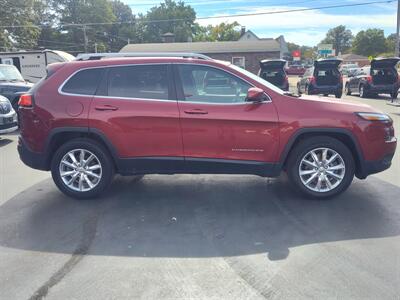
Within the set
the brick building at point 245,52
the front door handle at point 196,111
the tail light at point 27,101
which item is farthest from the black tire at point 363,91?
the brick building at point 245,52

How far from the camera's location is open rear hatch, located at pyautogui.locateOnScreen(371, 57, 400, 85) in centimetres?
1683

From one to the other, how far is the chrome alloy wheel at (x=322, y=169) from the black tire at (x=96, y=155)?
8.15ft

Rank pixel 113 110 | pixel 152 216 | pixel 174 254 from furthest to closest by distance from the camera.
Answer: pixel 113 110 → pixel 152 216 → pixel 174 254

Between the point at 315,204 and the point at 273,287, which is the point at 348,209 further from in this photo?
the point at 273,287

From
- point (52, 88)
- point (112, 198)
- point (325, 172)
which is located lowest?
point (112, 198)

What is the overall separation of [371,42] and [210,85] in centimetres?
10838

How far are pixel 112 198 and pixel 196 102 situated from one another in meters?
1.73

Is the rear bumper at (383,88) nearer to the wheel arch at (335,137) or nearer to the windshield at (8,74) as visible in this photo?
the wheel arch at (335,137)

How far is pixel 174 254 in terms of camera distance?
3.77m

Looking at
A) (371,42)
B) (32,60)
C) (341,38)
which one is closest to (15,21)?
(32,60)

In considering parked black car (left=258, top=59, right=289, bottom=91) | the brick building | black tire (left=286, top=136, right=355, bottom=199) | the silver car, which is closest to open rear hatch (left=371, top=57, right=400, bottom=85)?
parked black car (left=258, top=59, right=289, bottom=91)

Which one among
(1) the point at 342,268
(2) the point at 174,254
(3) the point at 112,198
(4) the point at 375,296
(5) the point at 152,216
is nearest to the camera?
(4) the point at 375,296

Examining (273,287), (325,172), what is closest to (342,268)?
(273,287)

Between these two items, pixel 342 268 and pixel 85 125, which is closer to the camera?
pixel 342 268
